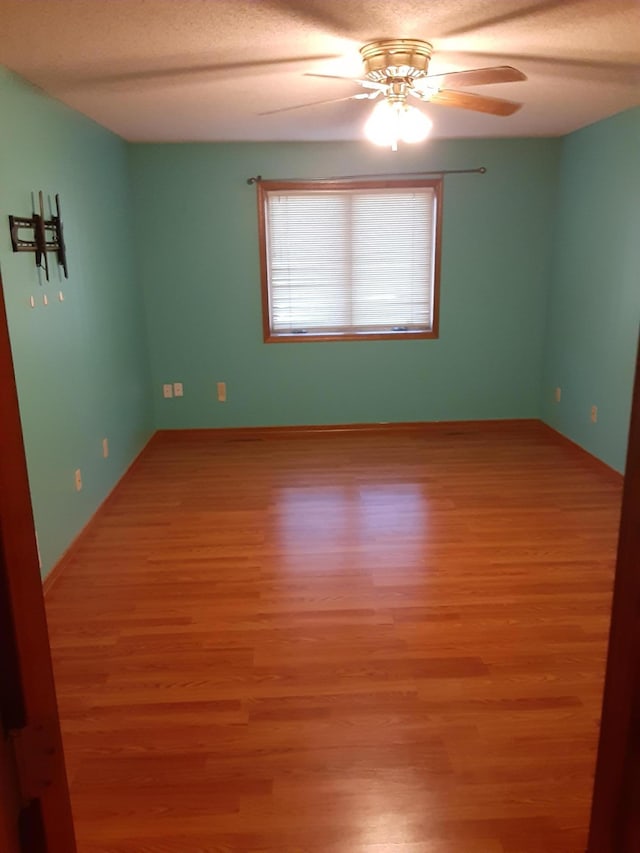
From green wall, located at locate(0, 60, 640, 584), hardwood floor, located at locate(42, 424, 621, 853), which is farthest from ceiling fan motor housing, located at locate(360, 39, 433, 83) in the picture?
hardwood floor, located at locate(42, 424, 621, 853)

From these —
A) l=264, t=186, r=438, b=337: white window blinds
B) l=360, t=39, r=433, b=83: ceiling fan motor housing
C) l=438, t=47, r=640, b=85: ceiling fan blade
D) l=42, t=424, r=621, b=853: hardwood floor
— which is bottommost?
l=42, t=424, r=621, b=853: hardwood floor

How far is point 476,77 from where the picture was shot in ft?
8.32

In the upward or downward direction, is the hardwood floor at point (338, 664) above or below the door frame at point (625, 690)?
below

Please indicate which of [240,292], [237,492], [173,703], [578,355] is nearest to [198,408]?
[240,292]

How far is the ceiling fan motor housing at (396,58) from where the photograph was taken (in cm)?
257

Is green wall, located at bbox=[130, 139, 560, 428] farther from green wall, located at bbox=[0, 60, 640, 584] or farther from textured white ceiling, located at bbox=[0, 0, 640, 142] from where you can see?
textured white ceiling, located at bbox=[0, 0, 640, 142]

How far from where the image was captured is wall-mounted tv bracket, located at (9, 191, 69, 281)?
286cm

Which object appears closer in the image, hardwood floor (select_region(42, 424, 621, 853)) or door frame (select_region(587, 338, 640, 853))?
door frame (select_region(587, 338, 640, 853))

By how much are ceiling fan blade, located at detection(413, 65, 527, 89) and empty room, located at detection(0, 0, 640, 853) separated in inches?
0.9

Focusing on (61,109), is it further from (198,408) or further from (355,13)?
(198,408)

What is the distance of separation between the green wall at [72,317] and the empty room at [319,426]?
3 centimetres

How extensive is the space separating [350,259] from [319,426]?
1.39 metres

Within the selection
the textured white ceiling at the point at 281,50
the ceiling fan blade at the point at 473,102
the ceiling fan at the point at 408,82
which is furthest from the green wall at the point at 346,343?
the ceiling fan at the point at 408,82

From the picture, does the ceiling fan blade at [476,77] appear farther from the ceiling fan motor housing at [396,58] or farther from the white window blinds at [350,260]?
the white window blinds at [350,260]
